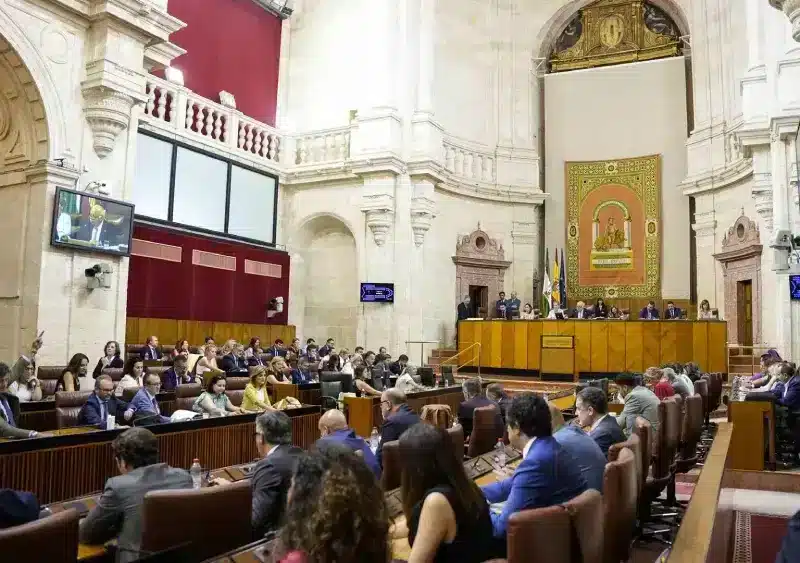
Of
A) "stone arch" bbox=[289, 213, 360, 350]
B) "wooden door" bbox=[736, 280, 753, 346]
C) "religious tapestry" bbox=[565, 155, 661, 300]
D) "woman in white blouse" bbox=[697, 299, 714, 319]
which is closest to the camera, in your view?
"wooden door" bbox=[736, 280, 753, 346]

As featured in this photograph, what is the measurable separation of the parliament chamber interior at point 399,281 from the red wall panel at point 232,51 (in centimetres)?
8

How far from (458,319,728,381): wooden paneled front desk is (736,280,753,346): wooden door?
1.33 metres

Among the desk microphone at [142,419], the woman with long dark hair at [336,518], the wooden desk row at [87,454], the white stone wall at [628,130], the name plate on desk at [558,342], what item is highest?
the white stone wall at [628,130]

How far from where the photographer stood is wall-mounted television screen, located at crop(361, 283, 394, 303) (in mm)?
14320

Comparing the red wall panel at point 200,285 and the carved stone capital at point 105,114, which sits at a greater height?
the carved stone capital at point 105,114

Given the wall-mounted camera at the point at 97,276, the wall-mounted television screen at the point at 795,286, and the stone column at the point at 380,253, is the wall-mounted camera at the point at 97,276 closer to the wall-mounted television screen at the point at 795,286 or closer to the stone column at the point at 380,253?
the stone column at the point at 380,253

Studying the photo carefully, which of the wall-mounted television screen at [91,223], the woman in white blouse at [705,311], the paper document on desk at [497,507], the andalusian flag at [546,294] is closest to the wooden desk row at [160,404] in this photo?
the wall-mounted television screen at [91,223]

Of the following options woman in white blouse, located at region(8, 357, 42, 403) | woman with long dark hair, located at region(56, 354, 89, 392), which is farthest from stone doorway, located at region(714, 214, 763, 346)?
woman in white blouse, located at region(8, 357, 42, 403)

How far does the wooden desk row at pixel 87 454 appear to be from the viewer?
4.18m

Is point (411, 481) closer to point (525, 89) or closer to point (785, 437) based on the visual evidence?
point (785, 437)

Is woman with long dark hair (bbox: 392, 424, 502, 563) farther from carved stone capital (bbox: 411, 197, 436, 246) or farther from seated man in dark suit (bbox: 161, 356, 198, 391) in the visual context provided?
carved stone capital (bbox: 411, 197, 436, 246)

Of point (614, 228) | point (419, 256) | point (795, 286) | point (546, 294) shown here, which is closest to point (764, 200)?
point (795, 286)

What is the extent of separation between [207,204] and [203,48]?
10.9ft

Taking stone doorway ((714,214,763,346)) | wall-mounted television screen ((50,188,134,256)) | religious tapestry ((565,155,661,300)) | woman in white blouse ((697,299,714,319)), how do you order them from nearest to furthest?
wall-mounted television screen ((50,188,134,256)) < stone doorway ((714,214,763,346)) < woman in white blouse ((697,299,714,319)) < religious tapestry ((565,155,661,300))
